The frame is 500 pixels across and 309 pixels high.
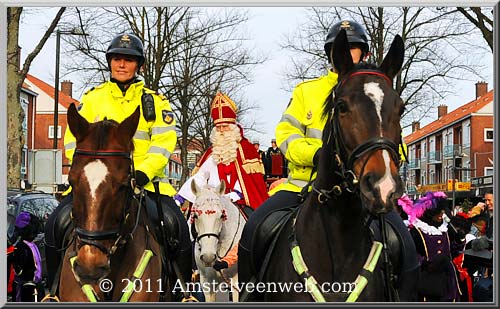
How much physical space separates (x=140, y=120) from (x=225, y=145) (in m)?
5.67

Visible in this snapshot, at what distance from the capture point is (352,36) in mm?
6168

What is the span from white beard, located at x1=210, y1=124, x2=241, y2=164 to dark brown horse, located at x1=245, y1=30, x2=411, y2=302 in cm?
646

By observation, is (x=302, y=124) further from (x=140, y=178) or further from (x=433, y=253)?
(x=433, y=253)

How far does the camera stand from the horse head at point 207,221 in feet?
35.6

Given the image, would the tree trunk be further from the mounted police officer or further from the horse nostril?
the horse nostril

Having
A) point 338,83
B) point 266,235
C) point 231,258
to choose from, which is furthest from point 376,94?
point 231,258

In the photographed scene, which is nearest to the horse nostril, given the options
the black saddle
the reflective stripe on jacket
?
the reflective stripe on jacket

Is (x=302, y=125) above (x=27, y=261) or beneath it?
above

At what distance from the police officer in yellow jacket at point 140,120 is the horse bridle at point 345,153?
6.40 ft

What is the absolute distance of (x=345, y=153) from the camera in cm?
493

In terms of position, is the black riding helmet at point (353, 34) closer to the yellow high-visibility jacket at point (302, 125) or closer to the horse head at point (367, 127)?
the yellow high-visibility jacket at point (302, 125)

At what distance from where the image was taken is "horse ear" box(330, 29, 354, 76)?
16.7 ft

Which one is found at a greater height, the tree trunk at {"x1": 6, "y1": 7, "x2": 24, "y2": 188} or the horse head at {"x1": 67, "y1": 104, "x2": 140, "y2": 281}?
the tree trunk at {"x1": 6, "y1": 7, "x2": 24, "y2": 188}

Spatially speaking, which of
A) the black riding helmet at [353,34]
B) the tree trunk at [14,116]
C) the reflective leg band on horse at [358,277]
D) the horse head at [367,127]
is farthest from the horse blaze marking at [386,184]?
the tree trunk at [14,116]
